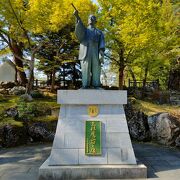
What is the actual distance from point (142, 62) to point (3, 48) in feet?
34.1

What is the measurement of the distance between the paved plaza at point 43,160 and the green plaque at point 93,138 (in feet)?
4.07

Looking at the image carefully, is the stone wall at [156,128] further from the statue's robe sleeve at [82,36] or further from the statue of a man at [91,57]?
the statue's robe sleeve at [82,36]

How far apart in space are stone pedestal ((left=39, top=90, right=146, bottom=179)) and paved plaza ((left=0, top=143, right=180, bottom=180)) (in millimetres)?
517

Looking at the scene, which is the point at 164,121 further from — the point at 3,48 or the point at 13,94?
the point at 3,48

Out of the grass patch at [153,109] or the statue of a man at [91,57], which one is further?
the grass patch at [153,109]

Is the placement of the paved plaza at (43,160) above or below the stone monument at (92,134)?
below

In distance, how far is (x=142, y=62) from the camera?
17.8 m

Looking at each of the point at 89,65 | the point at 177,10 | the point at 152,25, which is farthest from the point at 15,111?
the point at 177,10

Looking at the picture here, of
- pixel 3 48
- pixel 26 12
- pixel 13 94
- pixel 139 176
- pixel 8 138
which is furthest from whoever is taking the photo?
pixel 3 48

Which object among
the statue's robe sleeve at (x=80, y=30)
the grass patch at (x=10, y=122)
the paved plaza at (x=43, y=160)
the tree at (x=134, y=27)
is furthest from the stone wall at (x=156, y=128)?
the tree at (x=134, y=27)

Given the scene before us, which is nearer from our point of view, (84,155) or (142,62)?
(84,155)

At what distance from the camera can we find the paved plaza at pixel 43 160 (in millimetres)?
5590

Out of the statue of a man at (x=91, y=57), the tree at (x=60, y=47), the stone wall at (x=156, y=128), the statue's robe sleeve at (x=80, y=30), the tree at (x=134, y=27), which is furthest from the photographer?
the tree at (x=60, y=47)

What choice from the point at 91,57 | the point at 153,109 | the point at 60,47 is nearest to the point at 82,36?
the point at 91,57
